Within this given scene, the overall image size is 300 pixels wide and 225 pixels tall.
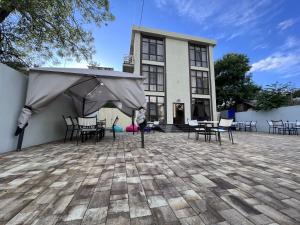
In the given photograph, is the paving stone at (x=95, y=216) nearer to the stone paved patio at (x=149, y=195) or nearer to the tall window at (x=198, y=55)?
the stone paved patio at (x=149, y=195)

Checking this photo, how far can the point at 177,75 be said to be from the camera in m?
14.3

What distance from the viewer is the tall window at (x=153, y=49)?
45.8ft

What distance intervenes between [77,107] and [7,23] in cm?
401

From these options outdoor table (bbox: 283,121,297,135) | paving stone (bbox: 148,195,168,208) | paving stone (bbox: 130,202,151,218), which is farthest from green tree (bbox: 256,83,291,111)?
paving stone (bbox: 130,202,151,218)

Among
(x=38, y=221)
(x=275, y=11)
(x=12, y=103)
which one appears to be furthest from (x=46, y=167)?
(x=275, y=11)

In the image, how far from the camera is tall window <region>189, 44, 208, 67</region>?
15.2 meters

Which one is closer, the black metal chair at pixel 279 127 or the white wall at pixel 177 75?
the black metal chair at pixel 279 127

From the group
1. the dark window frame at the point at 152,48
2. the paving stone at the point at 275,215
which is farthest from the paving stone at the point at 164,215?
the dark window frame at the point at 152,48

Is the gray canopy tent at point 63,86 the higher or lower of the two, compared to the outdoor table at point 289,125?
higher

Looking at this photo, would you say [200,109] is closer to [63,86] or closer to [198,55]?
[198,55]

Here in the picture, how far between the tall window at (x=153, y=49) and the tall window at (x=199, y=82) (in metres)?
3.49

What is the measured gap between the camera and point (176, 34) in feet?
48.0

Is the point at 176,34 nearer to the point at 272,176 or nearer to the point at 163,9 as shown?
the point at 163,9

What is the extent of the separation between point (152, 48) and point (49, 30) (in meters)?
9.51
